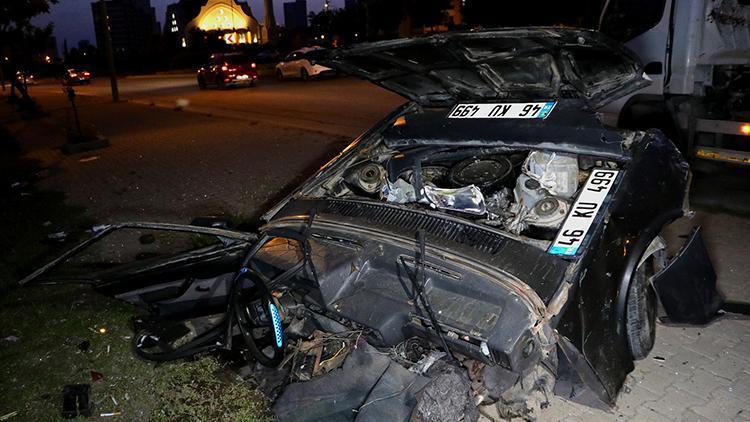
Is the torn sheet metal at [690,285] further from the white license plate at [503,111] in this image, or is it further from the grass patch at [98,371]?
the grass patch at [98,371]

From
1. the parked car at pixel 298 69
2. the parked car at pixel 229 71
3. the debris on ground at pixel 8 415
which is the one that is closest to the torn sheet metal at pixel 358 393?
the debris on ground at pixel 8 415

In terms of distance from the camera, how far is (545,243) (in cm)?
258

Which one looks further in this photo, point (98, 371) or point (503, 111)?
point (98, 371)

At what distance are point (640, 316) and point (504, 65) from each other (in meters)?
1.66

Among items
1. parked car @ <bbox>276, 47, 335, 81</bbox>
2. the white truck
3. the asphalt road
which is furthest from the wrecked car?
parked car @ <bbox>276, 47, 335, 81</bbox>

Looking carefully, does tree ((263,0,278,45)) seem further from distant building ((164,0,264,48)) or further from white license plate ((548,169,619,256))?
white license plate ((548,169,619,256))

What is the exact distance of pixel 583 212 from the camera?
2631 mm

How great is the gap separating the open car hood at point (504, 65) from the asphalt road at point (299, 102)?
6.69 meters

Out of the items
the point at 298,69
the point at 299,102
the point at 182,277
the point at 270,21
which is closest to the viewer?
the point at 182,277

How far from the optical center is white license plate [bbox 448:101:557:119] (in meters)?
3.22

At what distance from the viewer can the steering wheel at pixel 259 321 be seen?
264 centimetres

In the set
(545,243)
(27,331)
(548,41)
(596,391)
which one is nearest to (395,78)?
(548,41)

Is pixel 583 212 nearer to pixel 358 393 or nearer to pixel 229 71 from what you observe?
pixel 358 393

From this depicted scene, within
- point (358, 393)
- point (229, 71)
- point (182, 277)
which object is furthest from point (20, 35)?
point (358, 393)
